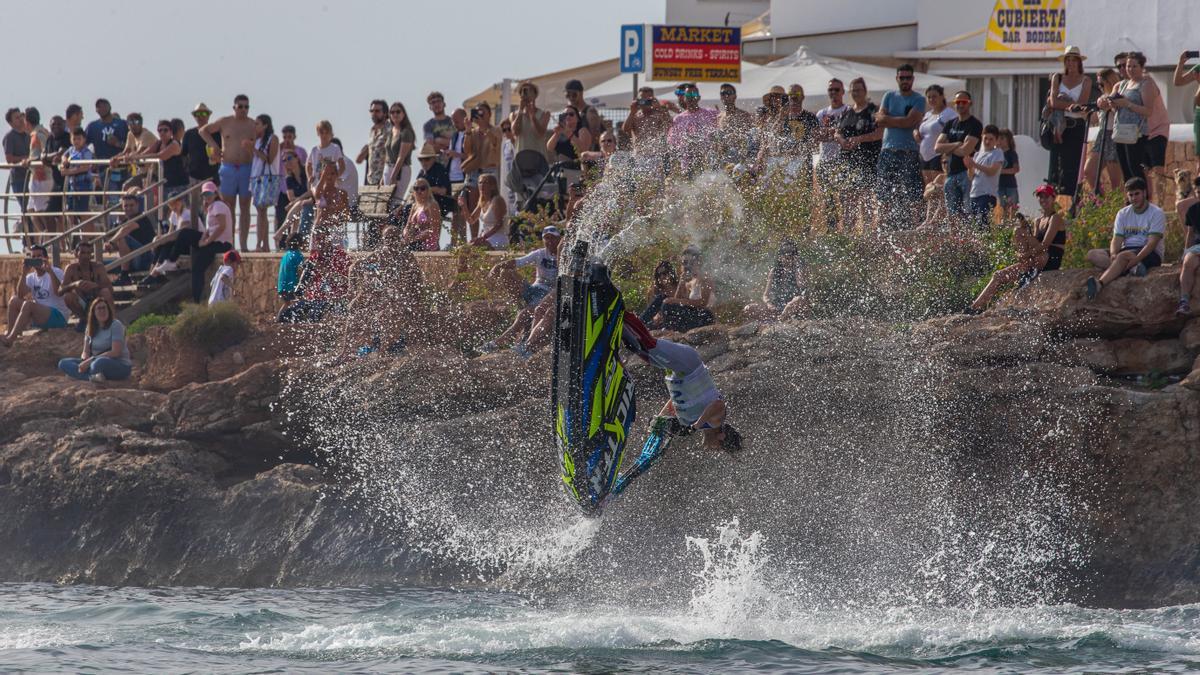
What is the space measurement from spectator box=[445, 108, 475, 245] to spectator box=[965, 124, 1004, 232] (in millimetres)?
6578

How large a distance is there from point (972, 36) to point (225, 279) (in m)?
13.6

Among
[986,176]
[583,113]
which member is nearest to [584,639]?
[986,176]

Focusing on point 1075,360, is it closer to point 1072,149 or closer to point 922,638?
point 1072,149

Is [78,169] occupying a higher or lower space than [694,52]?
lower

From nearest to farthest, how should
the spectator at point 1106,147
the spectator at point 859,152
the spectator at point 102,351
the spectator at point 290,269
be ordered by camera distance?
the spectator at point 1106,147
the spectator at point 859,152
the spectator at point 102,351
the spectator at point 290,269

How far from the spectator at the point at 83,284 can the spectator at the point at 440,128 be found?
465cm

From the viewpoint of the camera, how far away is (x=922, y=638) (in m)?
15.2

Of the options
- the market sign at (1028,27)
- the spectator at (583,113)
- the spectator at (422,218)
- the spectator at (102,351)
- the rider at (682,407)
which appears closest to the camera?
the rider at (682,407)

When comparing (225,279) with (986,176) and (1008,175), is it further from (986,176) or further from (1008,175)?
(1008,175)

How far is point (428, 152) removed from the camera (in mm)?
23359

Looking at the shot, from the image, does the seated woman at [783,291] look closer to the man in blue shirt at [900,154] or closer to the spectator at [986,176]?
the man in blue shirt at [900,154]

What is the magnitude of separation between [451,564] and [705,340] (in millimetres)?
3525

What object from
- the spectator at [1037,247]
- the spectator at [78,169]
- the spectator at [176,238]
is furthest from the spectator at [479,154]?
the spectator at [1037,247]

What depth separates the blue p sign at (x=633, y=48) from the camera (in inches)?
1008
